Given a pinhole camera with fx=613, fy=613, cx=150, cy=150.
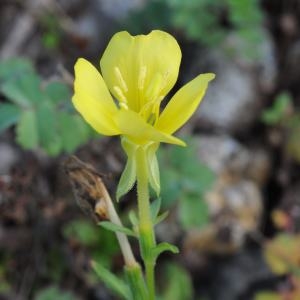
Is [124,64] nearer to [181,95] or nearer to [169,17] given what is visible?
[181,95]

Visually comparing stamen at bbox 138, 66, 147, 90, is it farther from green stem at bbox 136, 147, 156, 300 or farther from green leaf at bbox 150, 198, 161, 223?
green leaf at bbox 150, 198, 161, 223

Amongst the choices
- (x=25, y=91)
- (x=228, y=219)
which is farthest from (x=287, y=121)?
(x=25, y=91)

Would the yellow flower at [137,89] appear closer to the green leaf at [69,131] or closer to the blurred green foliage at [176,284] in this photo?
the green leaf at [69,131]

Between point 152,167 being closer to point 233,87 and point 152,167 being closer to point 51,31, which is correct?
point 233,87

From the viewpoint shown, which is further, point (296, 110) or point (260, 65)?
point (260, 65)

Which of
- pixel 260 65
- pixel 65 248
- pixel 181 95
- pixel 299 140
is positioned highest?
pixel 181 95

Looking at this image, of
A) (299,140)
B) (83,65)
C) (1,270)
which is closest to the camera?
(83,65)

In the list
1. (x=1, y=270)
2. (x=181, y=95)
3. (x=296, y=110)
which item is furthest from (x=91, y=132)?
(x=296, y=110)
